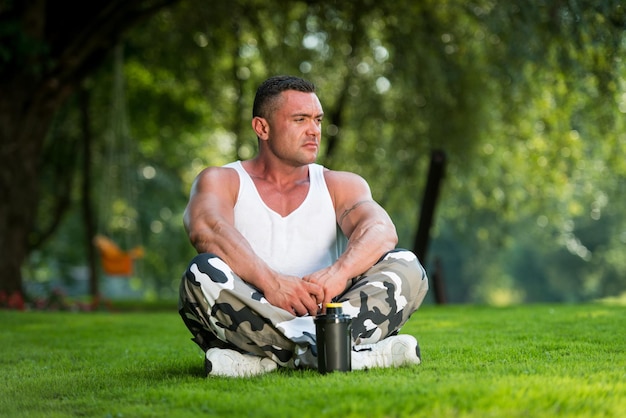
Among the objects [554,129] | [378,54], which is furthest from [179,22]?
[554,129]

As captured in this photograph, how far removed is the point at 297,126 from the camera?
435 centimetres

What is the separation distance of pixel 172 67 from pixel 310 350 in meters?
12.9

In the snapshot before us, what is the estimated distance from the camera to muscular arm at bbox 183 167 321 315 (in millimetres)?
3957

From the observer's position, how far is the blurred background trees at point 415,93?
11.9 meters

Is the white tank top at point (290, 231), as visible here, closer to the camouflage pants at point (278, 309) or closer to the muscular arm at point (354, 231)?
the muscular arm at point (354, 231)

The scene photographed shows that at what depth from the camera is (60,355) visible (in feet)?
18.3

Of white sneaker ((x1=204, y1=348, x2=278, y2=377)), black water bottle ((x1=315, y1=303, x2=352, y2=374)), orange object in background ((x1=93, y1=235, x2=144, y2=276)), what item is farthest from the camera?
orange object in background ((x1=93, y1=235, x2=144, y2=276))

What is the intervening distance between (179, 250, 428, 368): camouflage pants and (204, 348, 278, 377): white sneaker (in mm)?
43

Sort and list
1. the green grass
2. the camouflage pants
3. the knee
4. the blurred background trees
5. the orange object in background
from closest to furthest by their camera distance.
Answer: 1. the green grass
2. the camouflage pants
3. the knee
4. the blurred background trees
5. the orange object in background

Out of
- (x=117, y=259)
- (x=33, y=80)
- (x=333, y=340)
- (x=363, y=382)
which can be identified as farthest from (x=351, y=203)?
(x=117, y=259)

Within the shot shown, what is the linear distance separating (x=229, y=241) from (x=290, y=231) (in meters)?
0.39

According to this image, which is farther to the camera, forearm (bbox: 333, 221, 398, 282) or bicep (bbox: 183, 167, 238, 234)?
bicep (bbox: 183, 167, 238, 234)

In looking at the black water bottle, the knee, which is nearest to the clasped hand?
the black water bottle

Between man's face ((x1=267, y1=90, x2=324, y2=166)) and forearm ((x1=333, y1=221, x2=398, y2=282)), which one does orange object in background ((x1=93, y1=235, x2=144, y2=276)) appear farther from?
forearm ((x1=333, y1=221, x2=398, y2=282))
